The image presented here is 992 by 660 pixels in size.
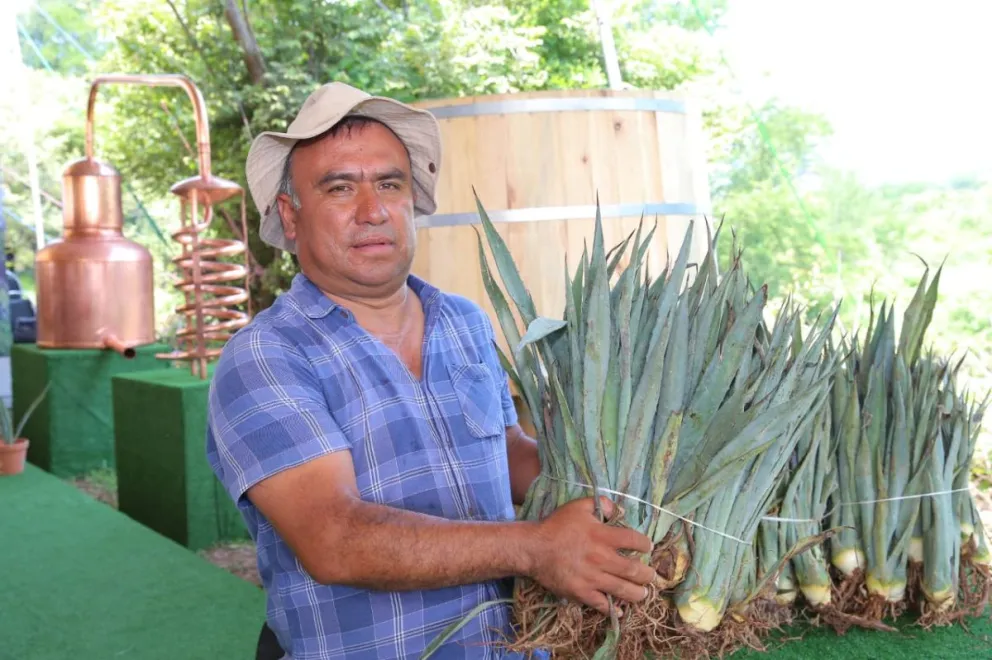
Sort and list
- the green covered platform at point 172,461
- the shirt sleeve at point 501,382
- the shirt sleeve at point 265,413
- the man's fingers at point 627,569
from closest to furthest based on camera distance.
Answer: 1. the man's fingers at point 627,569
2. the shirt sleeve at point 265,413
3. the shirt sleeve at point 501,382
4. the green covered platform at point 172,461

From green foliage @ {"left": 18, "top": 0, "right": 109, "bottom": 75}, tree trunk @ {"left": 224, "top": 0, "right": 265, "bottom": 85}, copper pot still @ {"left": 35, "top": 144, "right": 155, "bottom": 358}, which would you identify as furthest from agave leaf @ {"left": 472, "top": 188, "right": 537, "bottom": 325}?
green foliage @ {"left": 18, "top": 0, "right": 109, "bottom": 75}

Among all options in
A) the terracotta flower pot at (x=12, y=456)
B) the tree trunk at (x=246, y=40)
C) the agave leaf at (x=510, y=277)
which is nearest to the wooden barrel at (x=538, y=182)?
the agave leaf at (x=510, y=277)

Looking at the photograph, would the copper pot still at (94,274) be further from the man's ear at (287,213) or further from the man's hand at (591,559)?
the man's hand at (591,559)

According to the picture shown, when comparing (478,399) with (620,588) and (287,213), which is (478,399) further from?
(620,588)

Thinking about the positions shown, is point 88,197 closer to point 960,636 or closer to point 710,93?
point 960,636

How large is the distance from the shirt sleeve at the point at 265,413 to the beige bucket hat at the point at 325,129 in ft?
0.98

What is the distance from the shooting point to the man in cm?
124

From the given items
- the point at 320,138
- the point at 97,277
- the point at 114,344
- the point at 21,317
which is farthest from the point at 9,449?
the point at 21,317

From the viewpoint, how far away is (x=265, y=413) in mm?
1361

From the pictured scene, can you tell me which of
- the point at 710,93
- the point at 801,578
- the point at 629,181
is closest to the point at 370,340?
the point at 801,578

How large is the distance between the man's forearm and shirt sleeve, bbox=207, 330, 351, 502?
13 cm

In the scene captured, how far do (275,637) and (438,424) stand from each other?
48 cm

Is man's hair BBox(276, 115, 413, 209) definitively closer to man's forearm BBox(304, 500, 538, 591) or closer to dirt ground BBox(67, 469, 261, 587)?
man's forearm BBox(304, 500, 538, 591)

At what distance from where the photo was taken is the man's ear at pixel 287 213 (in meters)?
1.66
